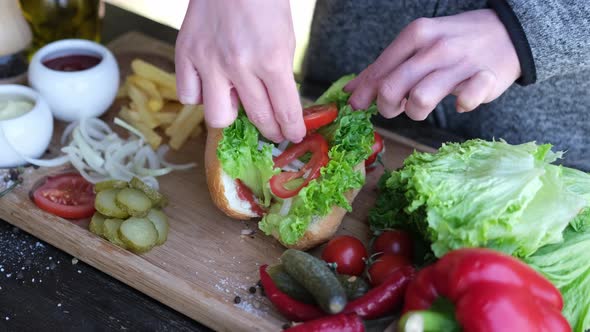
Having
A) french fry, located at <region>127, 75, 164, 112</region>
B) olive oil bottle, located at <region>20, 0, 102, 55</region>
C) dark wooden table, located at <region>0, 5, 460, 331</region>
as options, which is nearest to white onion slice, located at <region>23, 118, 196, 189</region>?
french fry, located at <region>127, 75, 164, 112</region>

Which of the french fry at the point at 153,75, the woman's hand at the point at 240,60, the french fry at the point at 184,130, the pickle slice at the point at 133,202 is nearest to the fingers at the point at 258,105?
the woman's hand at the point at 240,60

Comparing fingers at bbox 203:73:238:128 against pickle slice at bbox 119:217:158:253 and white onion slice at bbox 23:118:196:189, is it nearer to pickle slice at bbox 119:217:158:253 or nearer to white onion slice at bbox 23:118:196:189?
pickle slice at bbox 119:217:158:253

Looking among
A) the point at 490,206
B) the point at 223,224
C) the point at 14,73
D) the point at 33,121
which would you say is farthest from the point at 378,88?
the point at 14,73

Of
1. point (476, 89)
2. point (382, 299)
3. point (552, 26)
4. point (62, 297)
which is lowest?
point (62, 297)

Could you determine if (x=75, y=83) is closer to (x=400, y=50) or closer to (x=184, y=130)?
(x=184, y=130)

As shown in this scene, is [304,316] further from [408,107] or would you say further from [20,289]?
[20,289]

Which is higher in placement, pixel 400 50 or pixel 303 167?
pixel 400 50

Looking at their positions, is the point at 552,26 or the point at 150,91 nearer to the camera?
the point at 552,26

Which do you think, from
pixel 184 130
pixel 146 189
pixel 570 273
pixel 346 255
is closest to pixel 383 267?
pixel 346 255
